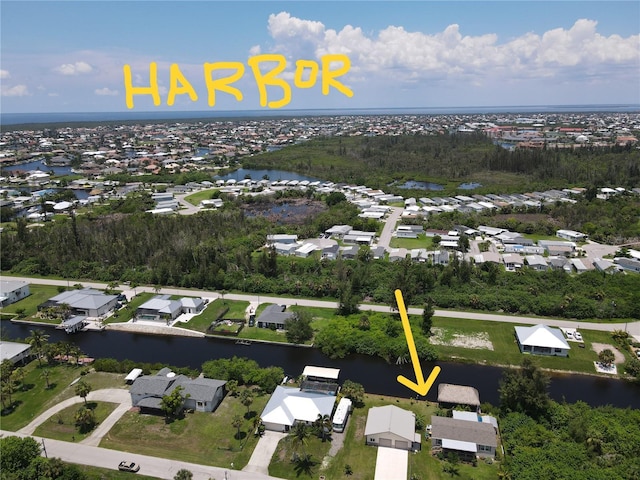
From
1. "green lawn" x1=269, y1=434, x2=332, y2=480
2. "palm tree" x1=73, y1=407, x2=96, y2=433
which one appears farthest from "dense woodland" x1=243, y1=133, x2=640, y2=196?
"palm tree" x1=73, y1=407, x2=96, y2=433

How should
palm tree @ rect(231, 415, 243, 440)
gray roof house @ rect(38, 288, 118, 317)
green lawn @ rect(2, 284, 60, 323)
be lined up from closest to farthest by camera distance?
palm tree @ rect(231, 415, 243, 440)
gray roof house @ rect(38, 288, 118, 317)
green lawn @ rect(2, 284, 60, 323)

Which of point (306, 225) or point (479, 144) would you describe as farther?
point (479, 144)

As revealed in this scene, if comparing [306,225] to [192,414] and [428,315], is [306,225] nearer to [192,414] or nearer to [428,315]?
[428,315]

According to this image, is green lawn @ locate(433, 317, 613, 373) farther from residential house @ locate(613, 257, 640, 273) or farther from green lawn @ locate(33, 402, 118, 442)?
green lawn @ locate(33, 402, 118, 442)

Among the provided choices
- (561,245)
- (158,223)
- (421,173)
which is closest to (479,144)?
→ (421,173)

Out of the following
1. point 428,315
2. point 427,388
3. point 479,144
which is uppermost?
point 479,144

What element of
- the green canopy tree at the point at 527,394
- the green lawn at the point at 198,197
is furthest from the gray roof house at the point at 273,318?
the green lawn at the point at 198,197
